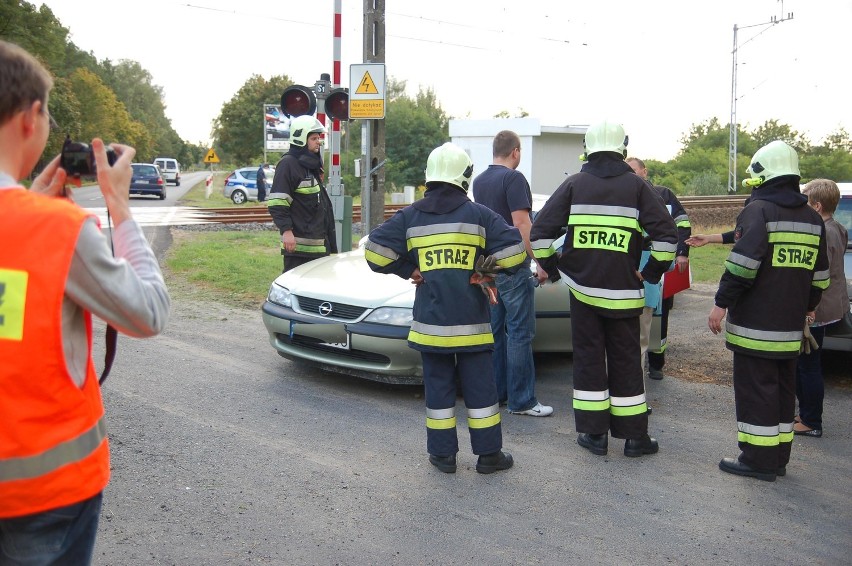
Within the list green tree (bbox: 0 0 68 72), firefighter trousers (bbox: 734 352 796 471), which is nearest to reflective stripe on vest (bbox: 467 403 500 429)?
firefighter trousers (bbox: 734 352 796 471)

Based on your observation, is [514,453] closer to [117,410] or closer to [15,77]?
[117,410]

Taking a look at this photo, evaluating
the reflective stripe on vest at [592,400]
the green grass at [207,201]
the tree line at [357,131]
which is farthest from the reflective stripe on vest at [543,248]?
the green grass at [207,201]

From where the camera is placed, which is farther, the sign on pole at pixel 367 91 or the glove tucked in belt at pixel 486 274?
the sign on pole at pixel 367 91

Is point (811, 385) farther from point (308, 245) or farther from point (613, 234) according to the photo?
point (308, 245)

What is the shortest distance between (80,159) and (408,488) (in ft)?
10.1

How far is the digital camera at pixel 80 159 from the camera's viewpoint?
211 centimetres

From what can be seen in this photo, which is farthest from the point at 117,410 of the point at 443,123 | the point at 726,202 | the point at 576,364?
the point at 443,123

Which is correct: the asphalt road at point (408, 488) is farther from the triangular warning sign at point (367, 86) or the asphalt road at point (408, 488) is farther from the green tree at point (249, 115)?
the green tree at point (249, 115)

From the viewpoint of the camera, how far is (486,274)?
498cm

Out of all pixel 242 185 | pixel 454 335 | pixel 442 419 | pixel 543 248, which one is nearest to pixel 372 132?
pixel 543 248

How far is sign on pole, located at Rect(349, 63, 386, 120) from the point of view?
11234mm

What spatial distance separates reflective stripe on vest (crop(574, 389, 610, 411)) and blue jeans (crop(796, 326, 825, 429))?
1.43 metres

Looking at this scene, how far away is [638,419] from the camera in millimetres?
5328

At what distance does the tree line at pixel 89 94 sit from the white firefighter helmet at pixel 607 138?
3.13 m
